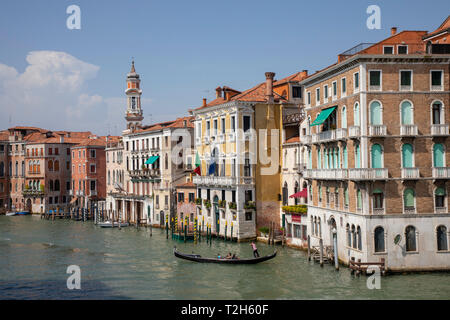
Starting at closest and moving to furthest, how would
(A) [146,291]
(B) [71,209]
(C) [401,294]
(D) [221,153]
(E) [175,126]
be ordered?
(C) [401,294], (A) [146,291], (D) [221,153], (E) [175,126], (B) [71,209]

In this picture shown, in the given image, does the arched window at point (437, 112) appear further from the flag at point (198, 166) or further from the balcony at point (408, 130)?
the flag at point (198, 166)

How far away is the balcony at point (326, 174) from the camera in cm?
2622

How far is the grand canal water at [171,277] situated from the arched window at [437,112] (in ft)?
21.4

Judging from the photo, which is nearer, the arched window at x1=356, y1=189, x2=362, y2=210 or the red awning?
the arched window at x1=356, y1=189, x2=362, y2=210

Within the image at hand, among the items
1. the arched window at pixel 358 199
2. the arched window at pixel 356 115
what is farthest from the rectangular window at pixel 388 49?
the arched window at pixel 358 199

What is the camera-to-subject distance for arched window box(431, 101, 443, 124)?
81.1 ft

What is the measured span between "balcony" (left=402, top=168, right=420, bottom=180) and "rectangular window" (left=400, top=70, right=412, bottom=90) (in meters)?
3.50

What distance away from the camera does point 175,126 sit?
48.7 meters

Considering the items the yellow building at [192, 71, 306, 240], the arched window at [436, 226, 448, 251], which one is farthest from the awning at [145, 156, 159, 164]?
the arched window at [436, 226, 448, 251]

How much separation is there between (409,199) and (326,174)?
4.81m

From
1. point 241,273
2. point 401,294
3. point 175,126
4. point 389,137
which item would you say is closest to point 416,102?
point 389,137

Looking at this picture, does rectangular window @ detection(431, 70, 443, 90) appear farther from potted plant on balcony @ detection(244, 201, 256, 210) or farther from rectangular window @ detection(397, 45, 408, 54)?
potted plant on balcony @ detection(244, 201, 256, 210)
